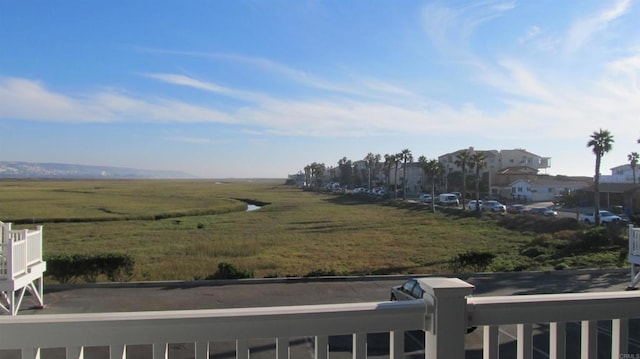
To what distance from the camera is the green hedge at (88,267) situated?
16938 millimetres

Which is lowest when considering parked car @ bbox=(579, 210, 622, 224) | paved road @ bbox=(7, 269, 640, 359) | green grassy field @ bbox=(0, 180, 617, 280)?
green grassy field @ bbox=(0, 180, 617, 280)

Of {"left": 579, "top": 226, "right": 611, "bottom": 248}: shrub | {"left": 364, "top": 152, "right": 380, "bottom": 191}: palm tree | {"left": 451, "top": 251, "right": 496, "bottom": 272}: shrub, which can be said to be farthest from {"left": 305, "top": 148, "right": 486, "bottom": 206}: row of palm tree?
{"left": 451, "top": 251, "right": 496, "bottom": 272}: shrub

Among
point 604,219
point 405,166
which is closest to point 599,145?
point 604,219

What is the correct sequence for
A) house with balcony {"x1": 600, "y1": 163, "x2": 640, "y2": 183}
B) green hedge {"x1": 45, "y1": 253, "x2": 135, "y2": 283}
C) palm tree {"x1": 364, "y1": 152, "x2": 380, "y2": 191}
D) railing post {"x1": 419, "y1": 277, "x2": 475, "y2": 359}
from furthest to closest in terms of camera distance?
1. palm tree {"x1": 364, "y1": 152, "x2": 380, "y2": 191}
2. house with balcony {"x1": 600, "y1": 163, "x2": 640, "y2": 183}
3. green hedge {"x1": 45, "y1": 253, "x2": 135, "y2": 283}
4. railing post {"x1": 419, "y1": 277, "x2": 475, "y2": 359}

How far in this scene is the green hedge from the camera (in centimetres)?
1694

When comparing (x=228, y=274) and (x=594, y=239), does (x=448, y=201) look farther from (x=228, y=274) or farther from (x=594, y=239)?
(x=228, y=274)

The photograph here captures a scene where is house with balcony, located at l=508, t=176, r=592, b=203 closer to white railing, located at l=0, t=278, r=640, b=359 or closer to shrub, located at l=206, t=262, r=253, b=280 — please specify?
shrub, located at l=206, t=262, r=253, b=280

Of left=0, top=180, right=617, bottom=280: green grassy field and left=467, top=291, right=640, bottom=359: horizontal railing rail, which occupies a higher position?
left=467, top=291, right=640, bottom=359: horizontal railing rail

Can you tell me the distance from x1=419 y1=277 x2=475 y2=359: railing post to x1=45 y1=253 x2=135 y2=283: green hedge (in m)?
17.2

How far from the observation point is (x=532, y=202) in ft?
253

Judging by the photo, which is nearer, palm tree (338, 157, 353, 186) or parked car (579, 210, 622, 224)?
parked car (579, 210, 622, 224)

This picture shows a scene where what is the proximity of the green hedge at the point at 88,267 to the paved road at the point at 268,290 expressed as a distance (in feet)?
4.28

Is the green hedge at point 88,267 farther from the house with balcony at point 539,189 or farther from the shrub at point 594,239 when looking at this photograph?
the house with balcony at point 539,189

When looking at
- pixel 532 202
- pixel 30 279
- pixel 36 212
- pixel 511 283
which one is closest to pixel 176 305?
pixel 30 279
